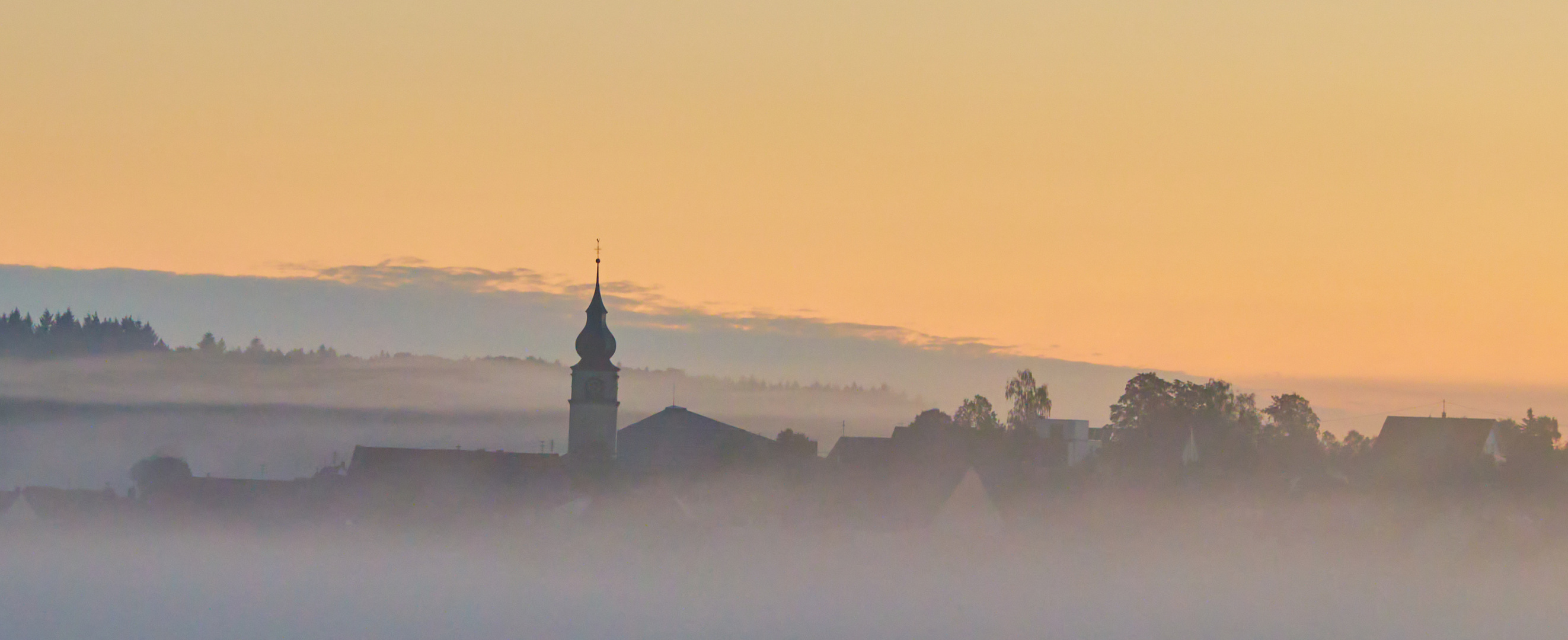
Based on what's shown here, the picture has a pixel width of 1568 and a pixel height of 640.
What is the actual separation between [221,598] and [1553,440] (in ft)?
268

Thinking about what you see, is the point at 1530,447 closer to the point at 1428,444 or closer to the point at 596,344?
the point at 1428,444

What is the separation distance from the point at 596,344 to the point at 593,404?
4.14 metres

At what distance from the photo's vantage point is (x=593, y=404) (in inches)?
5246

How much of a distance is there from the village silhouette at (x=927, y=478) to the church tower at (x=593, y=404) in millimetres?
120

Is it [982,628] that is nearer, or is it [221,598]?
[982,628]

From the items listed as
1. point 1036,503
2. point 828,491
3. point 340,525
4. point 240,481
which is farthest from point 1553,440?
point 240,481

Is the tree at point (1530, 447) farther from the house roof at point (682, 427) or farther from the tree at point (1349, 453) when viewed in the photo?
the house roof at point (682, 427)

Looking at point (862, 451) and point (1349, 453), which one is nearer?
point (862, 451)

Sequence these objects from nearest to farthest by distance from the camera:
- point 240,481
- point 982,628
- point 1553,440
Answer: point 982,628, point 1553,440, point 240,481

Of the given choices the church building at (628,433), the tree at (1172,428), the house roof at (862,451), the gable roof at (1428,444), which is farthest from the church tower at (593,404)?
the gable roof at (1428,444)

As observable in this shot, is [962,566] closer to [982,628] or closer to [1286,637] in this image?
[982,628]

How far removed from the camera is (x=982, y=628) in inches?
3829

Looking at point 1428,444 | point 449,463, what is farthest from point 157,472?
Answer: point 1428,444

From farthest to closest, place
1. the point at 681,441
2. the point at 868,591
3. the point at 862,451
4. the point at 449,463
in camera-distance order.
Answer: the point at 681,441, the point at 449,463, the point at 862,451, the point at 868,591
